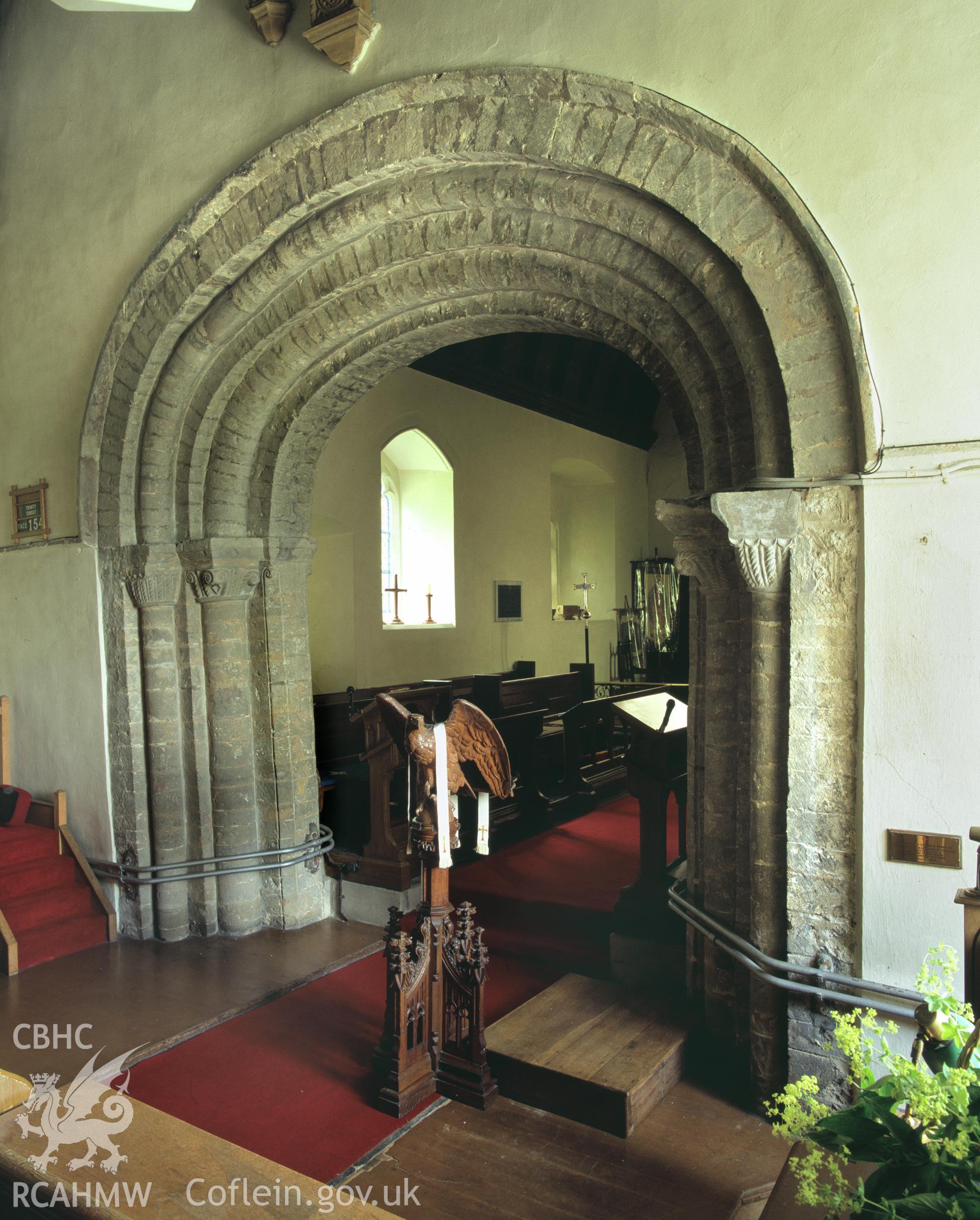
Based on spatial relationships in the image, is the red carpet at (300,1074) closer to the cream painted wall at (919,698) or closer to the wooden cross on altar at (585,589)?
the cream painted wall at (919,698)

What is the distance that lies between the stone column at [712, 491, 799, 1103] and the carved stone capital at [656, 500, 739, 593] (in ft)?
1.03

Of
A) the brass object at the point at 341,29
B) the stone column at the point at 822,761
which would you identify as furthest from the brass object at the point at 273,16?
the stone column at the point at 822,761

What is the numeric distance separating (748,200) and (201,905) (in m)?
4.34

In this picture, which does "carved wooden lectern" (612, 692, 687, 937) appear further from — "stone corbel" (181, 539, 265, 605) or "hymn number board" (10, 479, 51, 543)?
"hymn number board" (10, 479, 51, 543)

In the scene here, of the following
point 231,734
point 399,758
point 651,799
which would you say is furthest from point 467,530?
point 651,799

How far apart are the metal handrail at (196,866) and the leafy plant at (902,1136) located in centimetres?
390

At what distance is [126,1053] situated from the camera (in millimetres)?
3734

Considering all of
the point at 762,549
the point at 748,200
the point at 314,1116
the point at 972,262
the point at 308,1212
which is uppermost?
the point at 748,200

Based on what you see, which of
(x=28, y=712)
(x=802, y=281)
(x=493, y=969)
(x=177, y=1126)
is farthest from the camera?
(x=28, y=712)

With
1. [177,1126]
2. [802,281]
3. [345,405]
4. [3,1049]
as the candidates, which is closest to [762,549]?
[802,281]

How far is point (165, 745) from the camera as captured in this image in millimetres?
4977

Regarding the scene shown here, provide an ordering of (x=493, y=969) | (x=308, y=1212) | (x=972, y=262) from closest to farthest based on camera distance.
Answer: (x=308, y=1212), (x=972, y=262), (x=493, y=969)

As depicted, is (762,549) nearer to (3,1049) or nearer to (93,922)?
(3,1049)

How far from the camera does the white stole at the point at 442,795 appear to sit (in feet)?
10.9
